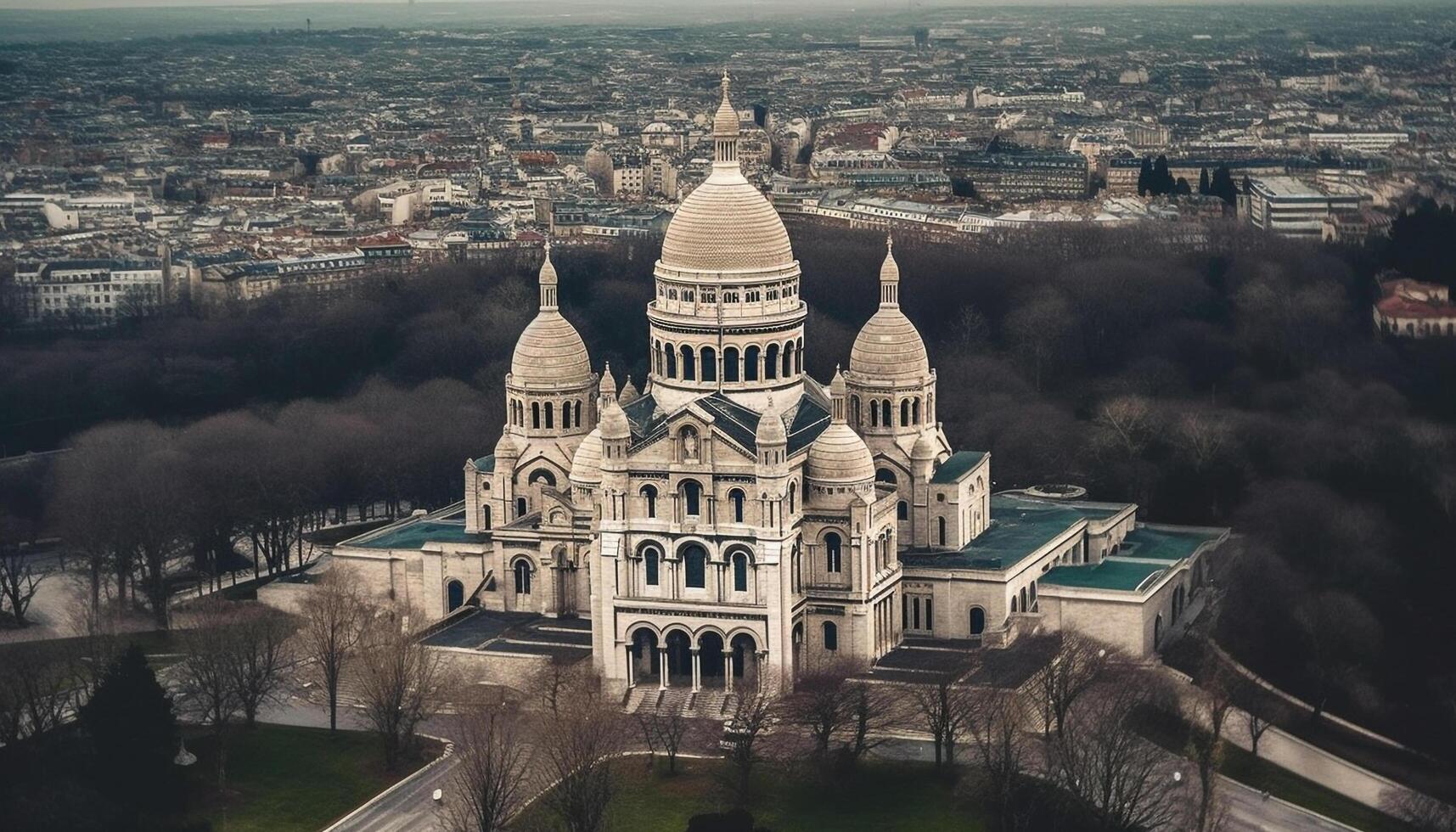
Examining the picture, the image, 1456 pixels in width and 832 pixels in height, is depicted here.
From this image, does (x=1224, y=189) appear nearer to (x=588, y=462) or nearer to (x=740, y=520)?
(x=588, y=462)

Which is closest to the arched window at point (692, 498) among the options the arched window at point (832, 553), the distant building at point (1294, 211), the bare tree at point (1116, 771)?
the arched window at point (832, 553)

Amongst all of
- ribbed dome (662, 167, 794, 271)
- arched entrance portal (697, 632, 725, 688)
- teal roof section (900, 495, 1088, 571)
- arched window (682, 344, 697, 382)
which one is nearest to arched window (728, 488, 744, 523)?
arched entrance portal (697, 632, 725, 688)

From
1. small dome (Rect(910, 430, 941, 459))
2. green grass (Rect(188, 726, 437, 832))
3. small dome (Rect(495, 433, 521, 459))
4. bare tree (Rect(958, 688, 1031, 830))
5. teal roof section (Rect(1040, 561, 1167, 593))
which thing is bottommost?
green grass (Rect(188, 726, 437, 832))

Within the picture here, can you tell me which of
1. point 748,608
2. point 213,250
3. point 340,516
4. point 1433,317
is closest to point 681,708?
point 748,608

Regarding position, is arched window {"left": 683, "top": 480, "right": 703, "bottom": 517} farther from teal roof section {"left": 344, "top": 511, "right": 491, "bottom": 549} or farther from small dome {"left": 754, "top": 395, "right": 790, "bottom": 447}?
teal roof section {"left": 344, "top": 511, "right": 491, "bottom": 549}

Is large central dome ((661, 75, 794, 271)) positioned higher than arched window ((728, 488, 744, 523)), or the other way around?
large central dome ((661, 75, 794, 271))

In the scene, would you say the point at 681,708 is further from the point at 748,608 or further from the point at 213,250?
the point at 213,250

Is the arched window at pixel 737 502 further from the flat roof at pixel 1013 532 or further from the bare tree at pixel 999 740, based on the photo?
the bare tree at pixel 999 740
